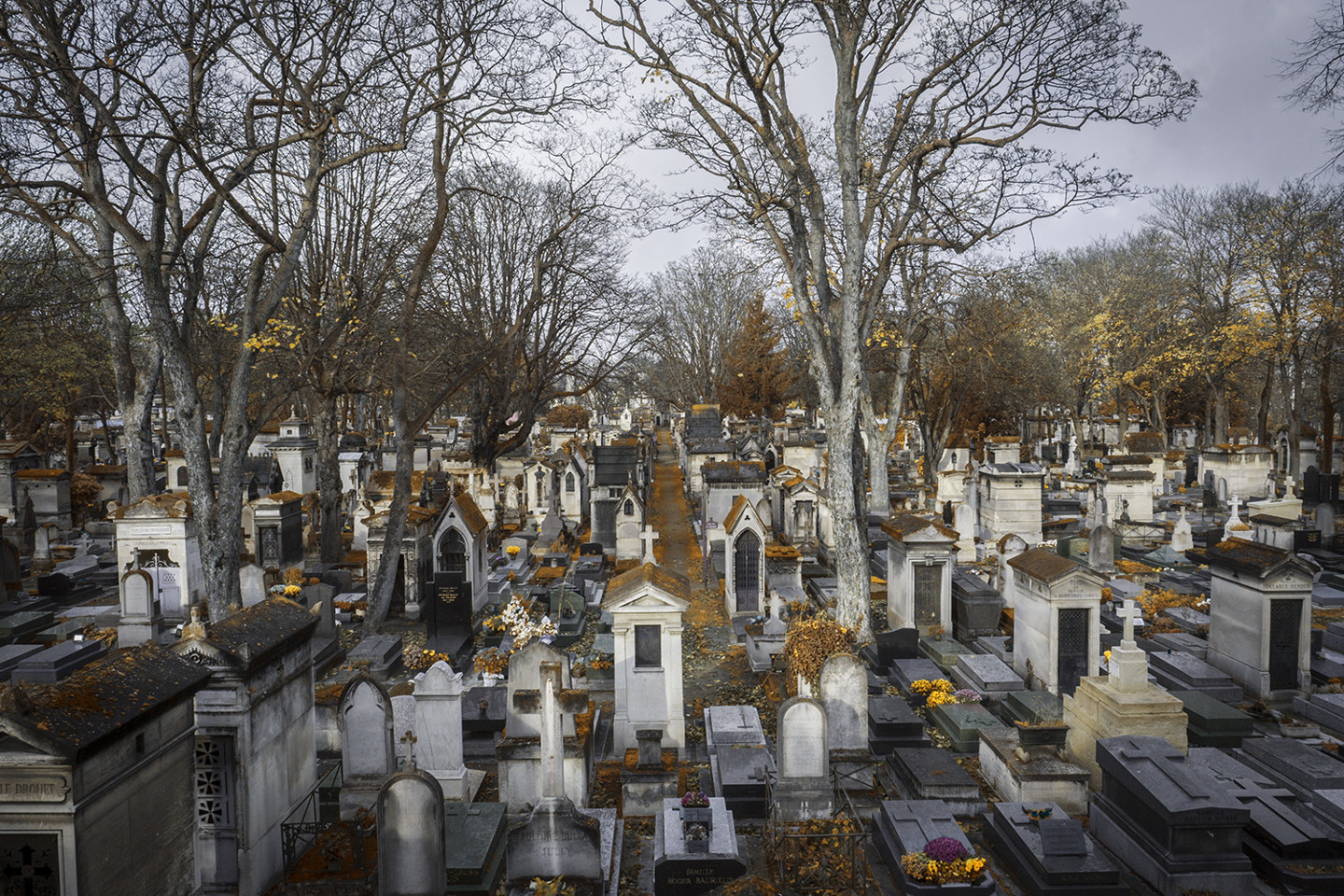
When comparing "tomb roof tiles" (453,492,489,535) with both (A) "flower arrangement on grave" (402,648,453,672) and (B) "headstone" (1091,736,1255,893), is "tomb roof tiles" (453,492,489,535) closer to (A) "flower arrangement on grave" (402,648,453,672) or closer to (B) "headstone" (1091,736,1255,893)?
(A) "flower arrangement on grave" (402,648,453,672)

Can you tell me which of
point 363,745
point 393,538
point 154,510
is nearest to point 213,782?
point 363,745

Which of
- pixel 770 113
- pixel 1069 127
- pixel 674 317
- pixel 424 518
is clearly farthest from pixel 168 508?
pixel 674 317

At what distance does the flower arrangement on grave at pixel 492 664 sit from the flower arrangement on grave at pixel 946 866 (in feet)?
22.3

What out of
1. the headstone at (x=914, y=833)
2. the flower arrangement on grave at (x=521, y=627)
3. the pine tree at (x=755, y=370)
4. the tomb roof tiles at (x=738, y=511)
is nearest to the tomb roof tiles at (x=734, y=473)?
the tomb roof tiles at (x=738, y=511)

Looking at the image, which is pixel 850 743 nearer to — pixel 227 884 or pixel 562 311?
pixel 227 884

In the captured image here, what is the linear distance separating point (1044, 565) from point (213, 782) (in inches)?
394

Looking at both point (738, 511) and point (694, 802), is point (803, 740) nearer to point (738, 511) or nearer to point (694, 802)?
point (694, 802)

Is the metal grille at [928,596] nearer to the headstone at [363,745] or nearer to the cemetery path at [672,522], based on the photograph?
the cemetery path at [672,522]

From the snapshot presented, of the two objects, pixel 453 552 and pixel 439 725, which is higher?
pixel 453 552

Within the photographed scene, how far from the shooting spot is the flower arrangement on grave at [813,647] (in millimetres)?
9453

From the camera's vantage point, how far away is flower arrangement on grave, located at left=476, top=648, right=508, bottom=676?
11.3 metres

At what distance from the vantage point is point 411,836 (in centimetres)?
591

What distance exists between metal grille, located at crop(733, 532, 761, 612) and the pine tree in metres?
28.7

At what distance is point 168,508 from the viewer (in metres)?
14.8
